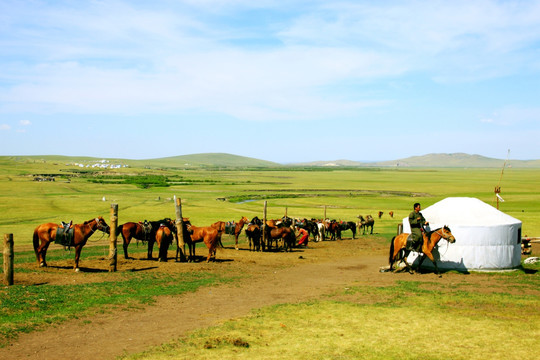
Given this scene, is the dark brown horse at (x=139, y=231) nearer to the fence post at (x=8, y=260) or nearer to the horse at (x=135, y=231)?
the horse at (x=135, y=231)

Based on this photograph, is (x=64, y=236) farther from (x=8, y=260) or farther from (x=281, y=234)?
(x=281, y=234)

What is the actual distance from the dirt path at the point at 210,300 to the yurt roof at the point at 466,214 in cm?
291

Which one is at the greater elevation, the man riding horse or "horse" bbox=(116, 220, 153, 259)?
the man riding horse

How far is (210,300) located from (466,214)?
42.6ft

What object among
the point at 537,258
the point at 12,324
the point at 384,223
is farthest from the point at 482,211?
the point at 384,223

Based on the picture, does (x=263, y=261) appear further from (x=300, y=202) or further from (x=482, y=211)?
(x=300, y=202)

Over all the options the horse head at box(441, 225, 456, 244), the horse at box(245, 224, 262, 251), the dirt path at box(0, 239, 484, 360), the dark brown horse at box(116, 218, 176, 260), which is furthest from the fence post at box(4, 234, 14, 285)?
the horse head at box(441, 225, 456, 244)

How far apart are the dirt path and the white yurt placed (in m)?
1.53

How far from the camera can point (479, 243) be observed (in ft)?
65.4

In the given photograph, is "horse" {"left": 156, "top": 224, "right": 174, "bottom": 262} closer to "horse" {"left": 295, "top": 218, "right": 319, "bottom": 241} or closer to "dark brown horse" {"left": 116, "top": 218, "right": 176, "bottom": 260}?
"dark brown horse" {"left": 116, "top": 218, "right": 176, "bottom": 260}

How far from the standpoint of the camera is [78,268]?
17.6m

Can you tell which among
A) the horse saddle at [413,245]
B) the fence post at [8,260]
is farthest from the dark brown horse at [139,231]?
the horse saddle at [413,245]

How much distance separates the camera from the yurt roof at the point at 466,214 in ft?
66.4

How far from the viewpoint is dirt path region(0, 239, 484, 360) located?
990 cm
